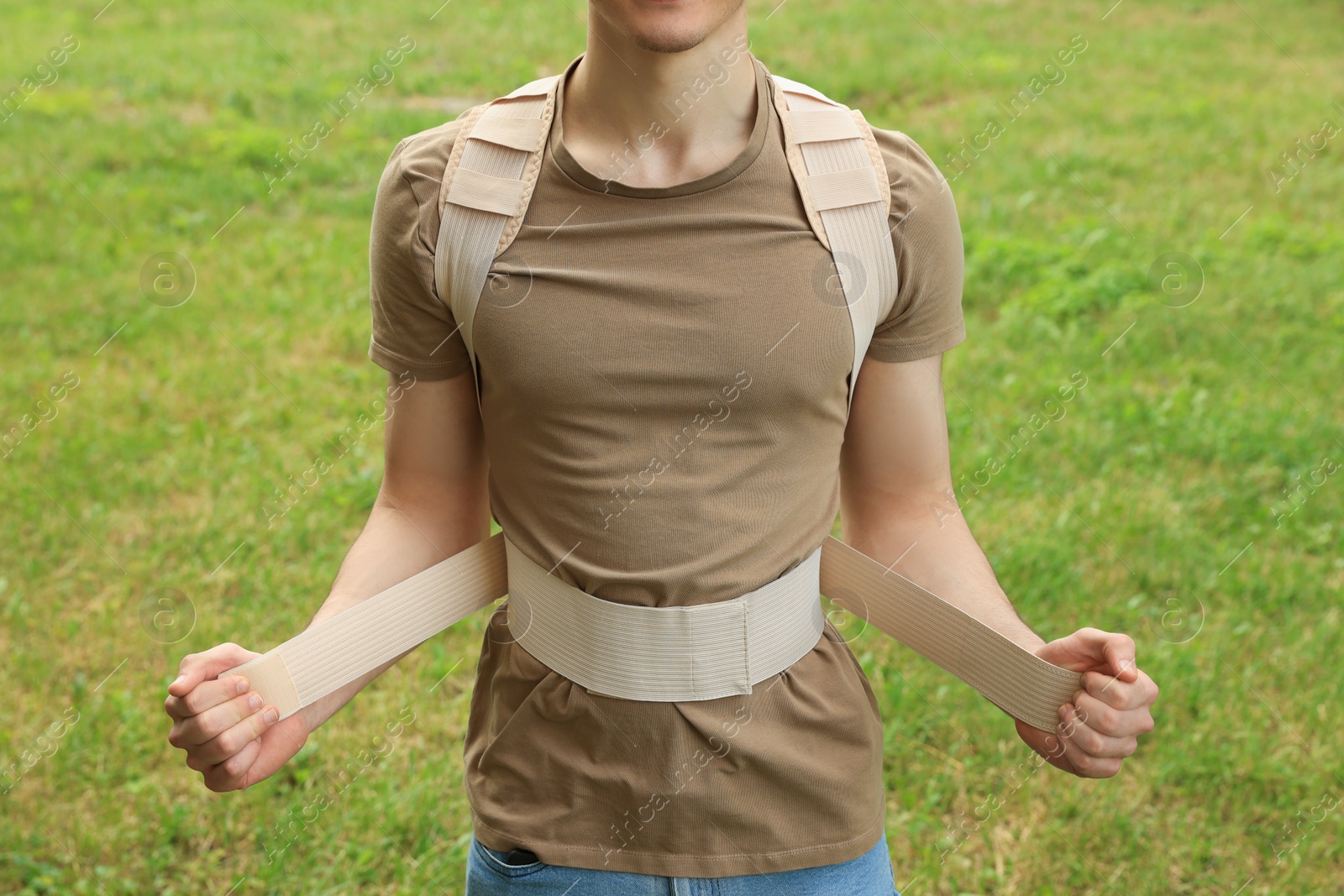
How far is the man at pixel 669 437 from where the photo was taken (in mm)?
1320

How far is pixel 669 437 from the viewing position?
135 centimetres

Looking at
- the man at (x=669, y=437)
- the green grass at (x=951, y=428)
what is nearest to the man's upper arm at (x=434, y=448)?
the man at (x=669, y=437)

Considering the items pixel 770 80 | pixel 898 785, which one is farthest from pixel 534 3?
pixel 770 80

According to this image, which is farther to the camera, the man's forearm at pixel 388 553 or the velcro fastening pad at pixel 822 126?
the man's forearm at pixel 388 553

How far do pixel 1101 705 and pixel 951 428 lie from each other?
11.4ft

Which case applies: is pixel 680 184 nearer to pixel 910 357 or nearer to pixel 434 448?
pixel 910 357

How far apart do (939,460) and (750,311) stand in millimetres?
388

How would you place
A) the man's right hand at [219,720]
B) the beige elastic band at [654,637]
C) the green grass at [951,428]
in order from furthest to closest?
1. the green grass at [951,428]
2. the beige elastic band at [654,637]
3. the man's right hand at [219,720]

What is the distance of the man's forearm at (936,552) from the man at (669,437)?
11 mm

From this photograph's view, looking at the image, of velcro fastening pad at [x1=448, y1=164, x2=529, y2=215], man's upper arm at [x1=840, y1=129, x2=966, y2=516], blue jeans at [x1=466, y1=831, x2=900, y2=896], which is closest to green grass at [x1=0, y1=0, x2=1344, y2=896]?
blue jeans at [x1=466, y1=831, x2=900, y2=896]

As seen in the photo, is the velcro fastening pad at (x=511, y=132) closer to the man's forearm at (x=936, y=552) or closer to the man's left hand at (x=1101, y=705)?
the man's forearm at (x=936, y=552)

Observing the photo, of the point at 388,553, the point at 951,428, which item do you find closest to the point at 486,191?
the point at 388,553

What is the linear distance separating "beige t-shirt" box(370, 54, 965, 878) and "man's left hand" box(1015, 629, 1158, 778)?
0.26 meters

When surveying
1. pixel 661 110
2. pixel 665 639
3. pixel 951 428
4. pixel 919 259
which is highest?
pixel 661 110
